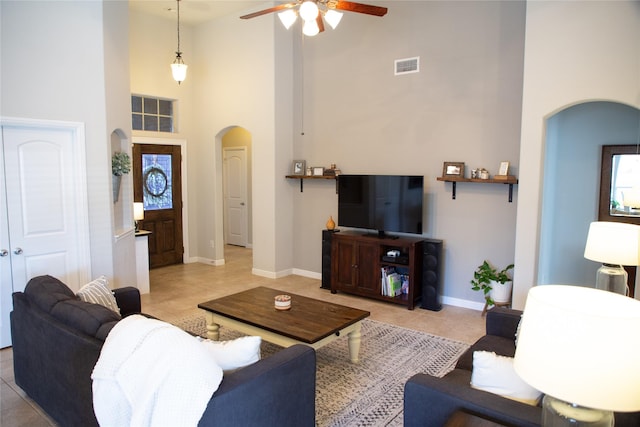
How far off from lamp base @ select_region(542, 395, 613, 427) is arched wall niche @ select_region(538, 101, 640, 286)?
387cm

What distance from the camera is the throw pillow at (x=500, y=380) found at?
205 cm

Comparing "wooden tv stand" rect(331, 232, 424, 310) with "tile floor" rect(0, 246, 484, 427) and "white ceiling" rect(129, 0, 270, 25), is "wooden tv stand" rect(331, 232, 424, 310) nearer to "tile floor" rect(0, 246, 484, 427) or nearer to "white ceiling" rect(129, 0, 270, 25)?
"tile floor" rect(0, 246, 484, 427)

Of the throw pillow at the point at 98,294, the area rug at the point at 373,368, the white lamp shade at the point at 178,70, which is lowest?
the area rug at the point at 373,368

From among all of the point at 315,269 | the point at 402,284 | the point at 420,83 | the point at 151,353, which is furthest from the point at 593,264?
the point at 151,353

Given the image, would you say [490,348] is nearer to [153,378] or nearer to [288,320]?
[288,320]

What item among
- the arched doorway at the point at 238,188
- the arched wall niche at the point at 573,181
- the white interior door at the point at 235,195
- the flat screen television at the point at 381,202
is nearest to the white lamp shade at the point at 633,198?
the arched wall niche at the point at 573,181

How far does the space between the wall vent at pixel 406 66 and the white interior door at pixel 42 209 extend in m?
3.74

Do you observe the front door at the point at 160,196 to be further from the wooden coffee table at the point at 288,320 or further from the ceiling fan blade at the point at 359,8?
the ceiling fan blade at the point at 359,8

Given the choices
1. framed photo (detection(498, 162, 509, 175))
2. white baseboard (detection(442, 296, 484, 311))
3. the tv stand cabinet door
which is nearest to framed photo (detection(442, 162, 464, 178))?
framed photo (detection(498, 162, 509, 175))

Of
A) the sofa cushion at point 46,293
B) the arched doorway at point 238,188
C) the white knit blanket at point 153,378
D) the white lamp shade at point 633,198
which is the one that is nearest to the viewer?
the white knit blanket at point 153,378

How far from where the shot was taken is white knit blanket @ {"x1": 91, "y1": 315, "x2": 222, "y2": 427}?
184 centimetres

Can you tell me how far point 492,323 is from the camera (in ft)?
10.9

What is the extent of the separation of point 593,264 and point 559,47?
250 centimetres

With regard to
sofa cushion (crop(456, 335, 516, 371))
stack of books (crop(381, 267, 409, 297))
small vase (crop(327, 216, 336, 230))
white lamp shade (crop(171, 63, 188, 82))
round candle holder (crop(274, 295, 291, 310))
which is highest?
white lamp shade (crop(171, 63, 188, 82))
